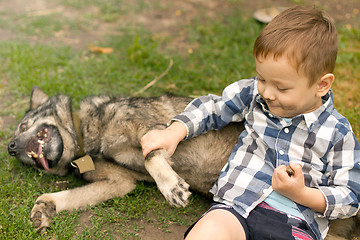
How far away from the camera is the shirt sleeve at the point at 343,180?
7.61ft

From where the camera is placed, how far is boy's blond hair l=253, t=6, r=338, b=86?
2.18 meters

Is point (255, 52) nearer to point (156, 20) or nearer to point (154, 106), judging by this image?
point (154, 106)

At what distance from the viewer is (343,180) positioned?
2326mm

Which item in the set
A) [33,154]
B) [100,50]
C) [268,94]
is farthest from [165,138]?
[100,50]

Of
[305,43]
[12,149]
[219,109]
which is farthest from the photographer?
[12,149]

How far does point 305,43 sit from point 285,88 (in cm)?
30

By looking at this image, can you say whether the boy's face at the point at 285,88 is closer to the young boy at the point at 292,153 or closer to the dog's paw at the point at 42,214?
the young boy at the point at 292,153

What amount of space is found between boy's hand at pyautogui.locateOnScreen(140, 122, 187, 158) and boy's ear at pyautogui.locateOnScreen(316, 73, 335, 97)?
1.09 metres

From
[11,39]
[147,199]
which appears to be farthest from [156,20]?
[147,199]

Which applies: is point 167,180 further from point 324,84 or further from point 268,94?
point 324,84

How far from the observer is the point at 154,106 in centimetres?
351

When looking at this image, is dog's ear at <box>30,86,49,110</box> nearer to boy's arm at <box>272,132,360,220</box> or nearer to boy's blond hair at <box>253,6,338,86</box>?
boy's blond hair at <box>253,6,338,86</box>

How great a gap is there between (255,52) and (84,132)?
1997 millimetres

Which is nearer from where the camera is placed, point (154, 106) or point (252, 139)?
point (252, 139)
